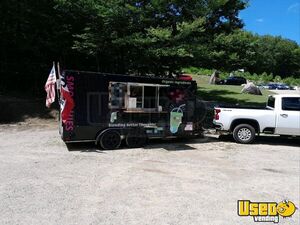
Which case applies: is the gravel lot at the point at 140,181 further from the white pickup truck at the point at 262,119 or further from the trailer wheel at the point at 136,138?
the white pickup truck at the point at 262,119

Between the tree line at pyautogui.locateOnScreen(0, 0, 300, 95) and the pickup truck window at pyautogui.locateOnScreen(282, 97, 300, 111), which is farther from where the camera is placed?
the tree line at pyautogui.locateOnScreen(0, 0, 300, 95)

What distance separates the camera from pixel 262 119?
13.3 metres

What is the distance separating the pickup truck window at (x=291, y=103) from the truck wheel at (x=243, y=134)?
155 centimetres

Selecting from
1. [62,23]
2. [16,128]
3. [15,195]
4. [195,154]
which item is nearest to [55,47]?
[62,23]

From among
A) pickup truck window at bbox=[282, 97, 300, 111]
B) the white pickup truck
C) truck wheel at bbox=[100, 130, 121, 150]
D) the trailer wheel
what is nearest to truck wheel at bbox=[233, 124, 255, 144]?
the white pickup truck

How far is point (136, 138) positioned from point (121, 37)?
21.9 ft

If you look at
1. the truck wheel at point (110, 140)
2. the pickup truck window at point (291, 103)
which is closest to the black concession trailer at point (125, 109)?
the truck wheel at point (110, 140)

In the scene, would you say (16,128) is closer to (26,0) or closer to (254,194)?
(26,0)

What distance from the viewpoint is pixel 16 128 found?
1545cm

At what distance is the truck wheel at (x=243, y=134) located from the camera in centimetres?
1341

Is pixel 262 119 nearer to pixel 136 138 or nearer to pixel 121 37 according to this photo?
pixel 136 138

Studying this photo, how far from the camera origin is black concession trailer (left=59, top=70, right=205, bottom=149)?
36.9ft

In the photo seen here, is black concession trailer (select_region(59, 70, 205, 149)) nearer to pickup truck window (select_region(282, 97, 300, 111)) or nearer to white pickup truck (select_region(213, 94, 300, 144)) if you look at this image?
white pickup truck (select_region(213, 94, 300, 144))

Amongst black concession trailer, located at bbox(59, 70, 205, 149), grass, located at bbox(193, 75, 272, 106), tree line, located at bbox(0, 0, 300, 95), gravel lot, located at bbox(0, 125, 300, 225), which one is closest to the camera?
gravel lot, located at bbox(0, 125, 300, 225)
